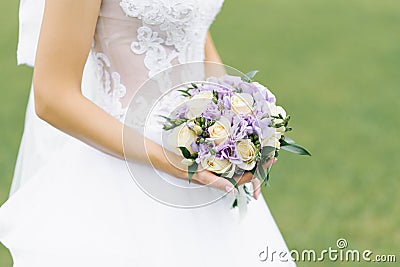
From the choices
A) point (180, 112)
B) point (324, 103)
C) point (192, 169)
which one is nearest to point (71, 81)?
point (180, 112)

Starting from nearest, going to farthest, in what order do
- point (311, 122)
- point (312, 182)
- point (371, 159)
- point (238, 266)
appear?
point (238, 266) → point (312, 182) → point (371, 159) → point (311, 122)

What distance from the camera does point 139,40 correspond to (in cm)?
253

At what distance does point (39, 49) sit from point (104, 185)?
51 cm

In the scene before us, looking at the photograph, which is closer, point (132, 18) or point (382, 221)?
point (132, 18)

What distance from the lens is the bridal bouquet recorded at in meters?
2.27

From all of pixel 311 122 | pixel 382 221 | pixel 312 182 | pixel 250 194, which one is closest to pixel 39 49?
pixel 250 194

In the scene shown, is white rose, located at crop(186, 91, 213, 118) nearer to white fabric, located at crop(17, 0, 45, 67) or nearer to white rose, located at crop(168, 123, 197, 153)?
white rose, located at crop(168, 123, 197, 153)

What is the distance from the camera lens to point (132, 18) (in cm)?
246

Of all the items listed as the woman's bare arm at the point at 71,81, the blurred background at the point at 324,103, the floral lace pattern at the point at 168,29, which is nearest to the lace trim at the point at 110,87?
the floral lace pattern at the point at 168,29

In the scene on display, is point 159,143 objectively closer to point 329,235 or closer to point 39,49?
point 39,49

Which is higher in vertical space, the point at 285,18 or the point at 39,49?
the point at 39,49

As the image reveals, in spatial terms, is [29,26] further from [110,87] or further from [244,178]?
[244,178]

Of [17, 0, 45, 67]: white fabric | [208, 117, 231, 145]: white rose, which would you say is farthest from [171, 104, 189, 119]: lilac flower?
[17, 0, 45, 67]: white fabric

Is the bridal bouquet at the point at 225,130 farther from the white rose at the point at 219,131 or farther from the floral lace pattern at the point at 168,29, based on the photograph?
the floral lace pattern at the point at 168,29
